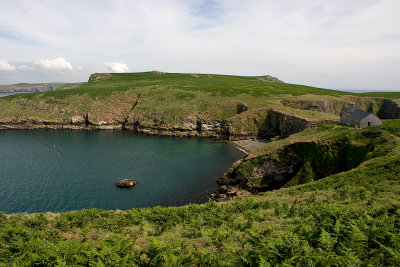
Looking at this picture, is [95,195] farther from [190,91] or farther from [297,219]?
[190,91]

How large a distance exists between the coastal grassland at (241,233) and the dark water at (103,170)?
19.4 m

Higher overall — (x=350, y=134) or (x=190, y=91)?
(x=190, y=91)

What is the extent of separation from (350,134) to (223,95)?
76.0 meters

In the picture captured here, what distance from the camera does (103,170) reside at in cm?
5312

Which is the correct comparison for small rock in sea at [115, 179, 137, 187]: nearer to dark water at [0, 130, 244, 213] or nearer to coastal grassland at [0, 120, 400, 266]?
dark water at [0, 130, 244, 213]

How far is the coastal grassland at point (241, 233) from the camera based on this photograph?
10.4m

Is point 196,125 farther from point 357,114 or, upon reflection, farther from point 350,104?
point 350,104

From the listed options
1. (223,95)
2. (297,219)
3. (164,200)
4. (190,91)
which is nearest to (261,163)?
(164,200)

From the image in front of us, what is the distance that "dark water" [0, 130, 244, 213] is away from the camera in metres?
39.6

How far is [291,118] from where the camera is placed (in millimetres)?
75562

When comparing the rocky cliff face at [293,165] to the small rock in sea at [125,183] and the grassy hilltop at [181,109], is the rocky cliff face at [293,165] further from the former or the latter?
the grassy hilltop at [181,109]

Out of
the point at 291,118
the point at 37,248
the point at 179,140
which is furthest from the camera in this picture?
the point at 179,140

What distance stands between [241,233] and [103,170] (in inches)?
1809

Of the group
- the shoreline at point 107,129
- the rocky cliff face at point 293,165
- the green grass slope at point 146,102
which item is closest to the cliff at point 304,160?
the rocky cliff face at point 293,165
